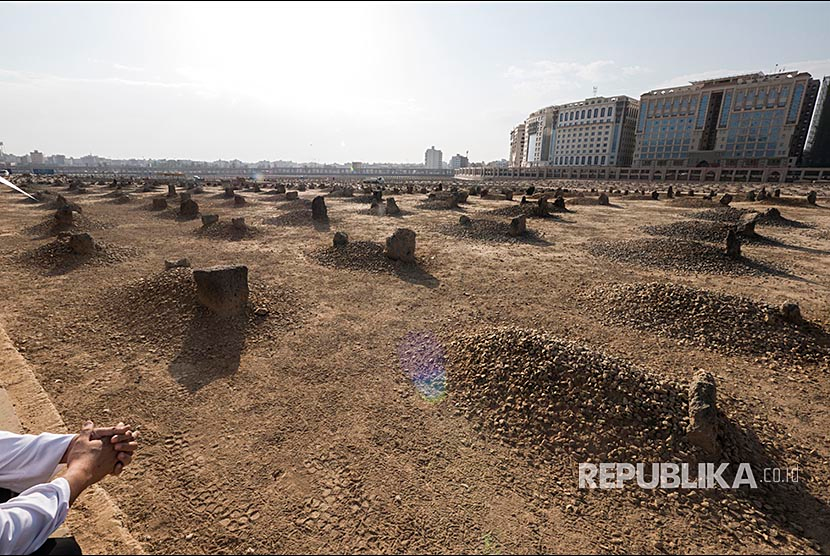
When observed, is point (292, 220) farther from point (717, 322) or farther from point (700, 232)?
point (700, 232)

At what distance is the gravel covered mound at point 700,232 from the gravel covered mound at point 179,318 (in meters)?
18.4

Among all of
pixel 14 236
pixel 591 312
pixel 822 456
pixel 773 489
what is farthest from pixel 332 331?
pixel 14 236

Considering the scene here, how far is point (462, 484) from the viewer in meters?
4.58

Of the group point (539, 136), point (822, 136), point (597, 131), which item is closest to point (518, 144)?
point (539, 136)

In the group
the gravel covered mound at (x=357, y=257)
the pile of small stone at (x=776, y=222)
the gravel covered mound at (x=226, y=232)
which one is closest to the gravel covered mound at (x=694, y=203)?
the pile of small stone at (x=776, y=222)

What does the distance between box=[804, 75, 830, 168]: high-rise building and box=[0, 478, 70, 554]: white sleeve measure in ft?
417

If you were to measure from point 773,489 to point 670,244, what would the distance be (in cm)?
1335

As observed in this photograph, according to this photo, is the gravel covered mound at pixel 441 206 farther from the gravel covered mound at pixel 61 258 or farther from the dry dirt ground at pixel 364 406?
the gravel covered mound at pixel 61 258

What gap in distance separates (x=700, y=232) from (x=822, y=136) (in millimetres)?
109688

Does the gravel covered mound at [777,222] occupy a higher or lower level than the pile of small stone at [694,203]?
lower

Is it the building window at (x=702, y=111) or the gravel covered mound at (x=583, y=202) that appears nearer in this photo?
the gravel covered mound at (x=583, y=202)

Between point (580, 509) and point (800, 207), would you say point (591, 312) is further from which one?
point (800, 207)

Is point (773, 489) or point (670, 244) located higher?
point (670, 244)

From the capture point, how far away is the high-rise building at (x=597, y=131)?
12525 centimetres
